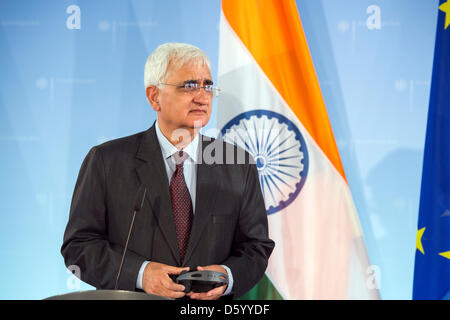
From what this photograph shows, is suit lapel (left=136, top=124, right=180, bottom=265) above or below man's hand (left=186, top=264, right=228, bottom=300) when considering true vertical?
above

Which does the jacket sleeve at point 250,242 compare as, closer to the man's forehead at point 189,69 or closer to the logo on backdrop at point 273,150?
the logo on backdrop at point 273,150

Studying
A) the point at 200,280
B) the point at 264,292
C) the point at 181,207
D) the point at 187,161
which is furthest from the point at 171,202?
the point at 264,292

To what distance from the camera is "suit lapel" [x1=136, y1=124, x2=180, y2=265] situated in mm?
2236

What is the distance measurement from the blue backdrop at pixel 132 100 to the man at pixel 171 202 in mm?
485

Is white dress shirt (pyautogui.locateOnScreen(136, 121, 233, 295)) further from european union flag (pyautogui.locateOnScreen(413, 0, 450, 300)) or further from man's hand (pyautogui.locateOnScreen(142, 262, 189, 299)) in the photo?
european union flag (pyautogui.locateOnScreen(413, 0, 450, 300))

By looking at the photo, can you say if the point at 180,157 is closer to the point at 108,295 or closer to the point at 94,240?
the point at 94,240

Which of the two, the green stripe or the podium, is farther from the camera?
the green stripe

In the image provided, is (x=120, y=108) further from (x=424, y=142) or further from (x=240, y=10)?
(x=424, y=142)

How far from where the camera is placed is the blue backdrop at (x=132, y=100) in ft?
9.52

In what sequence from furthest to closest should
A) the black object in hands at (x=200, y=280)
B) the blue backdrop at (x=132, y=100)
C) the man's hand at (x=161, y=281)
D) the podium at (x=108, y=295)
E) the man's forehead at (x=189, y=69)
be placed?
the blue backdrop at (x=132, y=100), the man's forehead at (x=189, y=69), the man's hand at (x=161, y=281), the black object in hands at (x=200, y=280), the podium at (x=108, y=295)

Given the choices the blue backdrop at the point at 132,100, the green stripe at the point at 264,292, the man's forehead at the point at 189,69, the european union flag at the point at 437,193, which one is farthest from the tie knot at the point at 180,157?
the european union flag at the point at 437,193

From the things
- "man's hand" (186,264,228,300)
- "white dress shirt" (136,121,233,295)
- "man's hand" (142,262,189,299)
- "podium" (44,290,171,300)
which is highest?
"white dress shirt" (136,121,233,295)

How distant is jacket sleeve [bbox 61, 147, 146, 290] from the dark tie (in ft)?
0.70

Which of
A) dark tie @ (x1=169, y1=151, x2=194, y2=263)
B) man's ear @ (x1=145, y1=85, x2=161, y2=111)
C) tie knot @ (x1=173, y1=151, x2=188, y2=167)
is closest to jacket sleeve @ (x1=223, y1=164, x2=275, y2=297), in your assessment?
dark tie @ (x1=169, y1=151, x2=194, y2=263)
